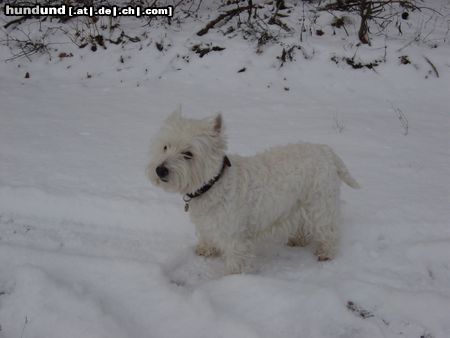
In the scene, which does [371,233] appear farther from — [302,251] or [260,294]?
[260,294]

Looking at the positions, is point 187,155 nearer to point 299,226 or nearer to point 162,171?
point 162,171

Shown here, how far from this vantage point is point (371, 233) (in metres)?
3.83

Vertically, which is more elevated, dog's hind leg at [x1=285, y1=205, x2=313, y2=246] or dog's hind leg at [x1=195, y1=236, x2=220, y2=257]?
dog's hind leg at [x1=285, y1=205, x2=313, y2=246]

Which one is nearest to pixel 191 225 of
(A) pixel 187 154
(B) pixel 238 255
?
(B) pixel 238 255

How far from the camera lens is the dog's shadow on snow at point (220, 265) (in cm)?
339

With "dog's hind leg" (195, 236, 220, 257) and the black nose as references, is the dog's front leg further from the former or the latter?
the black nose

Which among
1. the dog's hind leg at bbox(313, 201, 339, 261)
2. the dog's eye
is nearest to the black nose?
the dog's eye

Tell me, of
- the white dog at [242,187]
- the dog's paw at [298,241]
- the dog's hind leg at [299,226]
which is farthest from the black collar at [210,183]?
the dog's paw at [298,241]

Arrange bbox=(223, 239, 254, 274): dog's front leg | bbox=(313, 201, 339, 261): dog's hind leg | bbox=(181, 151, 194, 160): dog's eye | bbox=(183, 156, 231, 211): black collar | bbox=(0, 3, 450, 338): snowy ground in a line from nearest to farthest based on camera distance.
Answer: bbox=(0, 3, 450, 338): snowy ground
bbox=(181, 151, 194, 160): dog's eye
bbox=(183, 156, 231, 211): black collar
bbox=(223, 239, 254, 274): dog's front leg
bbox=(313, 201, 339, 261): dog's hind leg

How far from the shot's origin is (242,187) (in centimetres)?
322

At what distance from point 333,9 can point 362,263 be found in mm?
6947

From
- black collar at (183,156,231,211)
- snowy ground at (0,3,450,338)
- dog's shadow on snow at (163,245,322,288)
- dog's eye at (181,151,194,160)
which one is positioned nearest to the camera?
snowy ground at (0,3,450,338)

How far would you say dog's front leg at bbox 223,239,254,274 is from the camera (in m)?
3.27

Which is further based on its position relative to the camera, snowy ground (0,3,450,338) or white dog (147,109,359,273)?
white dog (147,109,359,273)
